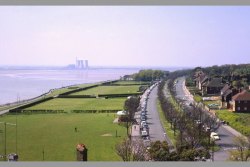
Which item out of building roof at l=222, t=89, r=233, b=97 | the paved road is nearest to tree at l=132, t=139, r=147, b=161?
the paved road

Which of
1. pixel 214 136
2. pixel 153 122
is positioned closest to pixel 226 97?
pixel 153 122

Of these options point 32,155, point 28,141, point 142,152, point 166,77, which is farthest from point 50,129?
point 166,77

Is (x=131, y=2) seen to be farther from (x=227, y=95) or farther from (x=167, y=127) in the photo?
(x=227, y=95)

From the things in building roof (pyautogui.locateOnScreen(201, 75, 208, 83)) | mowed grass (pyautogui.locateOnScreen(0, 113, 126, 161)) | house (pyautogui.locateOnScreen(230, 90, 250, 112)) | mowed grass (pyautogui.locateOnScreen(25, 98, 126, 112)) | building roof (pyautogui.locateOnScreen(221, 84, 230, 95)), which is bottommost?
mowed grass (pyautogui.locateOnScreen(0, 113, 126, 161))

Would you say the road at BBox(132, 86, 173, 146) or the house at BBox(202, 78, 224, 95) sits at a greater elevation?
the house at BBox(202, 78, 224, 95)

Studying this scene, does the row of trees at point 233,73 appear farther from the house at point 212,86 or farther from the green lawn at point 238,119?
the green lawn at point 238,119

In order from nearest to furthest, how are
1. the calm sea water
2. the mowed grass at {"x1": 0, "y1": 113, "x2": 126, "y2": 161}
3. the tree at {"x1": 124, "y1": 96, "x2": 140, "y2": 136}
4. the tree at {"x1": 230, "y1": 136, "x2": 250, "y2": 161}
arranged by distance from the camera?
the tree at {"x1": 230, "y1": 136, "x2": 250, "y2": 161}
the mowed grass at {"x1": 0, "y1": 113, "x2": 126, "y2": 161}
the tree at {"x1": 124, "y1": 96, "x2": 140, "y2": 136}
the calm sea water

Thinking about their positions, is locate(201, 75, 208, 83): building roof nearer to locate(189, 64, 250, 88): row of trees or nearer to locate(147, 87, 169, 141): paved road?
locate(189, 64, 250, 88): row of trees

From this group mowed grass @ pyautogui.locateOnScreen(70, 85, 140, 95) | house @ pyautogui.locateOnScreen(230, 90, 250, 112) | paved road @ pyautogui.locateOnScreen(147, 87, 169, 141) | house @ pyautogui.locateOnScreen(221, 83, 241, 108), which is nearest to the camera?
paved road @ pyautogui.locateOnScreen(147, 87, 169, 141)
